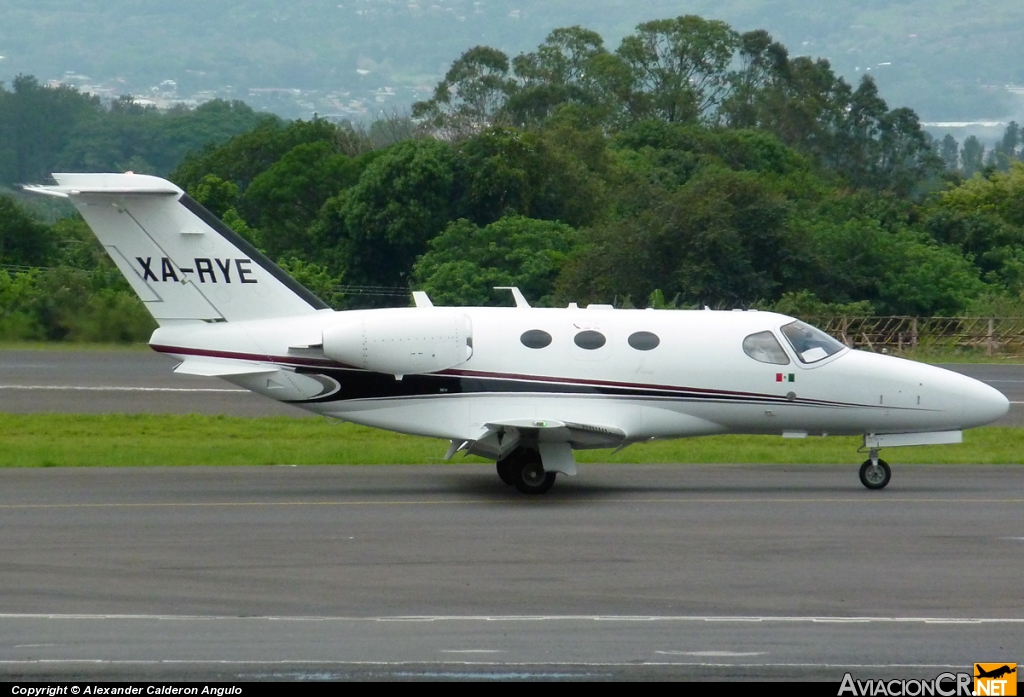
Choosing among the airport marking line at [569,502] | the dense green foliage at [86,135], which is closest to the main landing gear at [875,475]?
the airport marking line at [569,502]

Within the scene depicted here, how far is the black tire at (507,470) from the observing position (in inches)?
696

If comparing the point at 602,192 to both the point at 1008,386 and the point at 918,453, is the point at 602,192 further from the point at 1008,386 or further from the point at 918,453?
the point at 918,453

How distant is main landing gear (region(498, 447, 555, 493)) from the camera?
17391 mm

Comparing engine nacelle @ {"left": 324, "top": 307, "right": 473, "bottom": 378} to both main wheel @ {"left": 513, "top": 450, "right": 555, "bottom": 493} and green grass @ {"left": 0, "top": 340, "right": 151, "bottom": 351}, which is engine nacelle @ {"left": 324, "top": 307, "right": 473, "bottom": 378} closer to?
main wheel @ {"left": 513, "top": 450, "right": 555, "bottom": 493}

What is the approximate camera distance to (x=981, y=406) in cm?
1800

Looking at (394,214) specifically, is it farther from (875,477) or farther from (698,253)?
(875,477)

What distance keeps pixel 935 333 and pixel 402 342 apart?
107ft

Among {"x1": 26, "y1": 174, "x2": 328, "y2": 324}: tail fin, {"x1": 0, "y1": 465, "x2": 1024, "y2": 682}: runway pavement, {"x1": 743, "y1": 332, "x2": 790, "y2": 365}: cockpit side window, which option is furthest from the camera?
{"x1": 743, "y1": 332, "x2": 790, "y2": 365}: cockpit side window

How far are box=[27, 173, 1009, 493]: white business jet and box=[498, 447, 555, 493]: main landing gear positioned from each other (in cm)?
3

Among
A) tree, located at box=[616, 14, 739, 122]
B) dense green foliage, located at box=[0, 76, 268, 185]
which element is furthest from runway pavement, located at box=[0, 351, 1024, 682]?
dense green foliage, located at box=[0, 76, 268, 185]

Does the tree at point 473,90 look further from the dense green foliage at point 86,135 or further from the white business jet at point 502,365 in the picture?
the white business jet at point 502,365

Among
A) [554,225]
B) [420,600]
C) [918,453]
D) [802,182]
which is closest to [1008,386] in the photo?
[918,453]

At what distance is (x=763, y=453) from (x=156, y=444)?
1048 centimetres

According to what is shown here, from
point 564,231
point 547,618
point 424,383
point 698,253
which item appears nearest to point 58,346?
point 564,231
